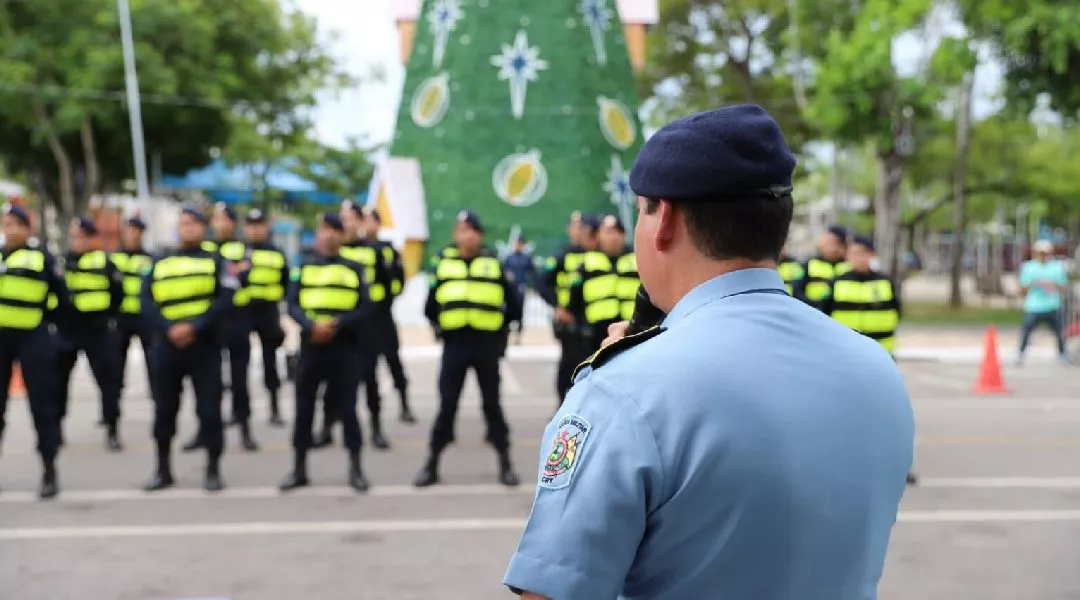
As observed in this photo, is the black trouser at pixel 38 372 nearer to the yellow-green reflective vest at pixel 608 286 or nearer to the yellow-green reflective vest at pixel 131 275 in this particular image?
the yellow-green reflective vest at pixel 131 275

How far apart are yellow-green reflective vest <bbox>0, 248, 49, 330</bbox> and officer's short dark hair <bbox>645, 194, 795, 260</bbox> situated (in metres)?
7.28

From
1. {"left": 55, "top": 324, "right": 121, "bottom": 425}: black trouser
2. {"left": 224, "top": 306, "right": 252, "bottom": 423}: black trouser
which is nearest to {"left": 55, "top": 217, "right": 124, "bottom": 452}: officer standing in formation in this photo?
{"left": 55, "top": 324, "right": 121, "bottom": 425}: black trouser

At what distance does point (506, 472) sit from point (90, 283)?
14.6 feet

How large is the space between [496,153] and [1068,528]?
16.9m

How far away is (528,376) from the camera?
49.9ft

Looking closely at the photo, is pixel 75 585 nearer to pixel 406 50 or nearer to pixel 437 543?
pixel 437 543

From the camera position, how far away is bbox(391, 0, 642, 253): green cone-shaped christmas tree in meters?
22.3

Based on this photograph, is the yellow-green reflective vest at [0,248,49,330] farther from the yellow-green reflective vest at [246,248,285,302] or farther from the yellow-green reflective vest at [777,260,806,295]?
the yellow-green reflective vest at [777,260,806,295]

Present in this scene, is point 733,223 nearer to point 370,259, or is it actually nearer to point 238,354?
point 370,259

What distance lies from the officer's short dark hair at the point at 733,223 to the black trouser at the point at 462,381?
21.2 feet

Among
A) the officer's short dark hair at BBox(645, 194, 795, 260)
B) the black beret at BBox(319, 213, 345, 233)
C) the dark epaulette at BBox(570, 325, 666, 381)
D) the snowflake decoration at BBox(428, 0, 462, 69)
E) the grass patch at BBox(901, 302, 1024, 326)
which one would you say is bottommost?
the grass patch at BBox(901, 302, 1024, 326)

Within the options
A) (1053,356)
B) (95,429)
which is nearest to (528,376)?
(95,429)

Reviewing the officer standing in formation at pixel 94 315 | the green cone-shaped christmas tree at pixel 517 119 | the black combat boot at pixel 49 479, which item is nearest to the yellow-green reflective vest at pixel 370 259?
the officer standing in formation at pixel 94 315

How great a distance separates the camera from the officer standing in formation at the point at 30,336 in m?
7.82
